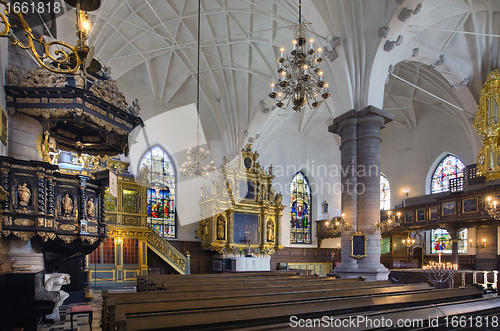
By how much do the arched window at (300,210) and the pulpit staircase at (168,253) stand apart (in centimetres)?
946

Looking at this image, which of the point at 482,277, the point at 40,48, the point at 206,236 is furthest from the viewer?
the point at 206,236

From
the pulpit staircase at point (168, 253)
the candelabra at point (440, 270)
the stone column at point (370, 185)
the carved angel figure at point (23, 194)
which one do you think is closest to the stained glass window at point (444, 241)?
the candelabra at point (440, 270)

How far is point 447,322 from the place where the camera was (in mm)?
4258

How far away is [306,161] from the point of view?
A: 1029 inches

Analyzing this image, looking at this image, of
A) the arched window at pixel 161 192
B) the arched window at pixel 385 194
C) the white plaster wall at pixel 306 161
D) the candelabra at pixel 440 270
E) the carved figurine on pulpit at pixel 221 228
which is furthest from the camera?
the arched window at pixel 385 194

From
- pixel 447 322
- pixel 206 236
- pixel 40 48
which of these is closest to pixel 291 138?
pixel 206 236

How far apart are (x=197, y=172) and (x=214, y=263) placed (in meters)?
6.06

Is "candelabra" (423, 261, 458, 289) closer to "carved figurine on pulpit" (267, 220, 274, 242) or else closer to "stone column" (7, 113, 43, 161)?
"carved figurine on pulpit" (267, 220, 274, 242)

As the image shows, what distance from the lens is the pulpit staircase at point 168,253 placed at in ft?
56.6

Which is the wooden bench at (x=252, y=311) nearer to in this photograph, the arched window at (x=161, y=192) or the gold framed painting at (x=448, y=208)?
the gold framed painting at (x=448, y=208)

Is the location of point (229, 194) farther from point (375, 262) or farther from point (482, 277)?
point (482, 277)

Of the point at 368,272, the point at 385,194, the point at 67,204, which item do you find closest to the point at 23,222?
the point at 67,204

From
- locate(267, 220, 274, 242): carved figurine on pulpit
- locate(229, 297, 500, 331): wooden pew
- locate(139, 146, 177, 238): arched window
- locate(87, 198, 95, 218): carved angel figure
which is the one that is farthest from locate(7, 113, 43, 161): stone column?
locate(267, 220, 274, 242): carved figurine on pulpit

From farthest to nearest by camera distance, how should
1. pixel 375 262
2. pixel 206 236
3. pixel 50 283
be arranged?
pixel 206 236, pixel 375 262, pixel 50 283
